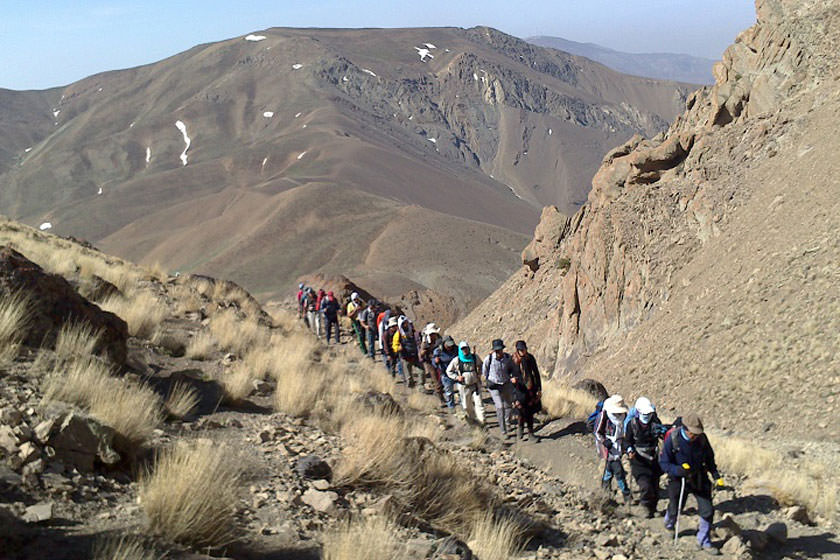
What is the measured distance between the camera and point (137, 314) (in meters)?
12.2

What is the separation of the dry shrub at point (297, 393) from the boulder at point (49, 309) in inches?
73.4

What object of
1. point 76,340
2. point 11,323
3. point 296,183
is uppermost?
point 296,183

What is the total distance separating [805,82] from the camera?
917 inches

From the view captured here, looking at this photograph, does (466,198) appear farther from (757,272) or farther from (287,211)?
(757,272)

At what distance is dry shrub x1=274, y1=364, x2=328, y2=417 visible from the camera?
365 inches

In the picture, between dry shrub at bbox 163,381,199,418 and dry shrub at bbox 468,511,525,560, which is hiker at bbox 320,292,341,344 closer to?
dry shrub at bbox 163,381,199,418

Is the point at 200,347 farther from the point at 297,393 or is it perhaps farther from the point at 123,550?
the point at 123,550

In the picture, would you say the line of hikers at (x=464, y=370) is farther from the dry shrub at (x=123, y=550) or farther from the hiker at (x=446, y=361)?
the dry shrub at (x=123, y=550)

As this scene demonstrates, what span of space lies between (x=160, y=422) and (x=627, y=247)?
18854 mm

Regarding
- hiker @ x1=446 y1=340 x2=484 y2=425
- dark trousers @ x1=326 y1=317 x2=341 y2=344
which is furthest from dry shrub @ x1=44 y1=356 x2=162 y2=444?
dark trousers @ x1=326 y1=317 x2=341 y2=344

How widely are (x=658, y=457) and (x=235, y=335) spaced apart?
7745mm

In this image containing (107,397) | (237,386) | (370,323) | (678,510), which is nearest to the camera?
(107,397)

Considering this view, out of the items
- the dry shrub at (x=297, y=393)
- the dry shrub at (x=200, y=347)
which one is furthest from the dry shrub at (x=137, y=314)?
the dry shrub at (x=297, y=393)

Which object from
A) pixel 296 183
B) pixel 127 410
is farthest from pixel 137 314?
pixel 296 183
